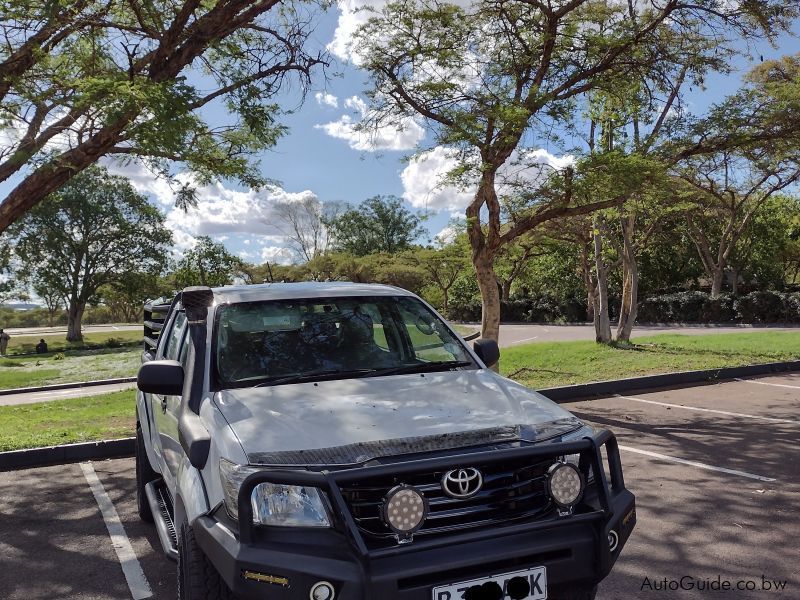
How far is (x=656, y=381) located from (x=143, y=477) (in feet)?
30.0

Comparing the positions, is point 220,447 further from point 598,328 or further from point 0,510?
point 598,328

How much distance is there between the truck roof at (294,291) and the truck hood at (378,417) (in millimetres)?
839

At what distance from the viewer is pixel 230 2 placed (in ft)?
24.9

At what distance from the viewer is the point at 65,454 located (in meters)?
7.31

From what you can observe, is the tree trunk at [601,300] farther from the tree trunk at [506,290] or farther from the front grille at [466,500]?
the tree trunk at [506,290]

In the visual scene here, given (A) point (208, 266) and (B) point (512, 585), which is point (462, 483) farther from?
(A) point (208, 266)

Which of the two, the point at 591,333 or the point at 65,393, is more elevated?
the point at 591,333

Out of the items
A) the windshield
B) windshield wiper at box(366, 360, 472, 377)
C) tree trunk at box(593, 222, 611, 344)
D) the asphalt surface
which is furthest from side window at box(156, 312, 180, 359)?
the asphalt surface

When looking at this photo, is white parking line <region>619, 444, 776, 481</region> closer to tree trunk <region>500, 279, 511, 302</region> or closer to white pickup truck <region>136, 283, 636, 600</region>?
white pickup truck <region>136, 283, 636, 600</region>

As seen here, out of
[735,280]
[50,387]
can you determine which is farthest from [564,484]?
[735,280]

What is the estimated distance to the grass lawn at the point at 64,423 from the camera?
7.89m

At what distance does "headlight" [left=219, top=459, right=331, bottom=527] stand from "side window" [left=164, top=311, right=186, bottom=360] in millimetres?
1995

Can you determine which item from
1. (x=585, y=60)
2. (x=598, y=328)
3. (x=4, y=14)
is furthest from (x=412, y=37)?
(x=598, y=328)

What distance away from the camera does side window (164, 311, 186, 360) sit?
4.40 meters
